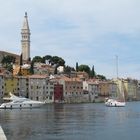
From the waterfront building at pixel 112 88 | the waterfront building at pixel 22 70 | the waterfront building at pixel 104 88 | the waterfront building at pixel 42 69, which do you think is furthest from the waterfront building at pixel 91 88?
the waterfront building at pixel 22 70

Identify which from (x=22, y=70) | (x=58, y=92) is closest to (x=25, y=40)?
(x=22, y=70)

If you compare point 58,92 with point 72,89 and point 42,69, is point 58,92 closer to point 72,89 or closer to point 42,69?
point 72,89

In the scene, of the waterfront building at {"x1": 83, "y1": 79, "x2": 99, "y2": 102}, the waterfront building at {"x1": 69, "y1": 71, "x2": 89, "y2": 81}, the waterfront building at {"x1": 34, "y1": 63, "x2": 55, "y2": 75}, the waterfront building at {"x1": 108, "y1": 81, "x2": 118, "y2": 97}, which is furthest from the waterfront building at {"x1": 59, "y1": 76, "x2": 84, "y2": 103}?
the waterfront building at {"x1": 108, "y1": 81, "x2": 118, "y2": 97}

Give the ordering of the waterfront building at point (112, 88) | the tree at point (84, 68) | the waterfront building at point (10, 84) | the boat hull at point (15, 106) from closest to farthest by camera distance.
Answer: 1. the boat hull at point (15, 106)
2. the waterfront building at point (10, 84)
3. the tree at point (84, 68)
4. the waterfront building at point (112, 88)

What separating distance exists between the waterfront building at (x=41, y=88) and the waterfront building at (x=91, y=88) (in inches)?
757

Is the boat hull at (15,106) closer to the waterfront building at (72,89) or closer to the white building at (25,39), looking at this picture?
the waterfront building at (72,89)

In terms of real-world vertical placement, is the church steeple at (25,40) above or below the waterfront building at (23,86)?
above

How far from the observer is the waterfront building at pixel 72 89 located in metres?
150

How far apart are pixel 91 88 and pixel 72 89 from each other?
12097 mm

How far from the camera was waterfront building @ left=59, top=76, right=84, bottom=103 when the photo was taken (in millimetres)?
149500

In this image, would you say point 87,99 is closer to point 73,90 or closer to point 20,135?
point 73,90

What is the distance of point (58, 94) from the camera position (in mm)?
147500

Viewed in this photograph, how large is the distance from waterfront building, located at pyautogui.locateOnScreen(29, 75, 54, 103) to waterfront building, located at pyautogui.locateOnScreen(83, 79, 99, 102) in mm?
19238

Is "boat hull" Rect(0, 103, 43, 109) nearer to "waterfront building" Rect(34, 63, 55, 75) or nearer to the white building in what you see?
"waterfront building" Rect(34, 63, 55, 75)
